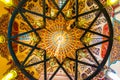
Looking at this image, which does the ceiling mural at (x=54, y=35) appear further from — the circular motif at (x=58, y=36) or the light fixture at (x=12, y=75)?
the light fixture at (x=12, y=75)

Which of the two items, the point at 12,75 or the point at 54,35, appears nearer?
the point at 54,35

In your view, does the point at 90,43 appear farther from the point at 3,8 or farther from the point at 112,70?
the point at 3,8

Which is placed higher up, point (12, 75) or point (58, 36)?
point (58, 36)

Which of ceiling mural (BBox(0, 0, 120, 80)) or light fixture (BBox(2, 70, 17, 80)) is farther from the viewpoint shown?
light fixture (BBox(2, 70, 17, 80))

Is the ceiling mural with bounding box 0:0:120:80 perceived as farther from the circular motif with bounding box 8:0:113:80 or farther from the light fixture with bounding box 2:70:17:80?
the light fixture with bounding box 2:70:17:80

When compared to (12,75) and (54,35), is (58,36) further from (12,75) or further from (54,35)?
(12,75)

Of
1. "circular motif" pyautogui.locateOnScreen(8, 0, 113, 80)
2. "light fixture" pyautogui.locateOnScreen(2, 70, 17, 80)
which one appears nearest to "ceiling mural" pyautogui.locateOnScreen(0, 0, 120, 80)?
"circular motif" pyautogui.locateOnScreen(8, 0, 113, 80)

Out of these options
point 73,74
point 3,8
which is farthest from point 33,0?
point 73,74

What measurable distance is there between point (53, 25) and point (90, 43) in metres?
0.41

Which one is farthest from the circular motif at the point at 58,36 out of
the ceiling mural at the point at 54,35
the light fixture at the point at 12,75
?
the light fixture at the point at 12,75

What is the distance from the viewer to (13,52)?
A: 2477mm

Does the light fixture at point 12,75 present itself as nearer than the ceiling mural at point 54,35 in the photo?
No

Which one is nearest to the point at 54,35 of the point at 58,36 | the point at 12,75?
the point at 58,36

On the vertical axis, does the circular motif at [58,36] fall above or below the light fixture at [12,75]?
above
